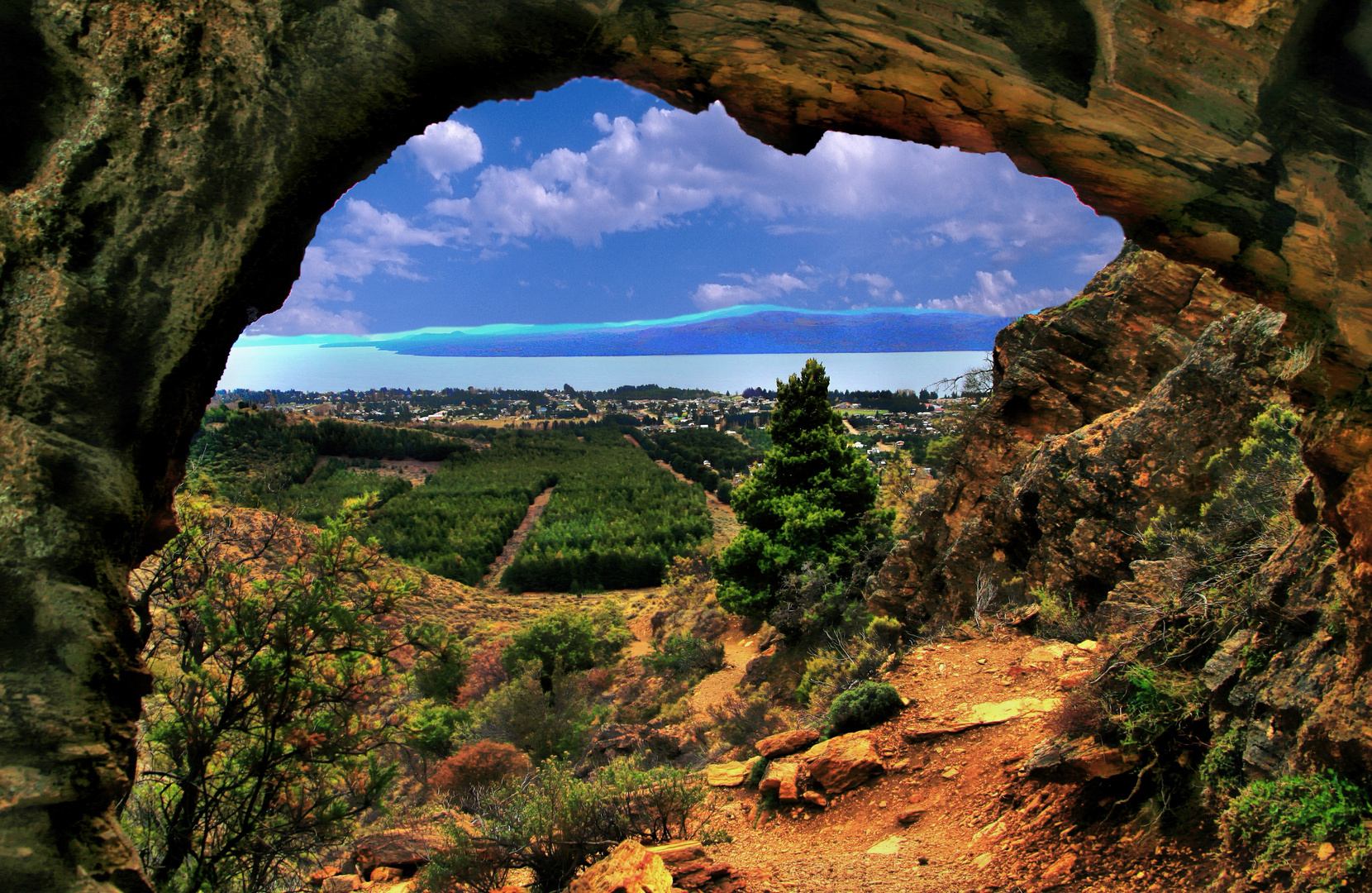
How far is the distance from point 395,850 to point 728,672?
11062 millimetres

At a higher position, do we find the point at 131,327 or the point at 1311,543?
the point at 131,327

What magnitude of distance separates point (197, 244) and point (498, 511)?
4241cm

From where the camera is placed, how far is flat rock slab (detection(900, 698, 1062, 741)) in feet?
23.2

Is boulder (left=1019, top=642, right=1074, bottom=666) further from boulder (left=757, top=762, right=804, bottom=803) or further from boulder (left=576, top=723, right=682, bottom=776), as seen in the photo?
boulder (left=576, top=723, right=682, bottom=776)

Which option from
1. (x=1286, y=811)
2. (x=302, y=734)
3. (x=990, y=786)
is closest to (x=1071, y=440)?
(x=990, y=786)

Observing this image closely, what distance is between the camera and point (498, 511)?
43969 millimetres

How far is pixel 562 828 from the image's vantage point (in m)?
6.32

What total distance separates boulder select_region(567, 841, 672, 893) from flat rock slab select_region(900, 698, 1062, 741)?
3.30 m

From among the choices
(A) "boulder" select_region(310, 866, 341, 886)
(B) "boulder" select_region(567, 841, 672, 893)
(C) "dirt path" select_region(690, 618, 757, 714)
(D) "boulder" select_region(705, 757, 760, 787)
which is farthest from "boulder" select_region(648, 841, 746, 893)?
(C) "dirt path" select_region(690, 618, 757, 714)

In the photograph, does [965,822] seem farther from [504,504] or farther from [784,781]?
[504,504]

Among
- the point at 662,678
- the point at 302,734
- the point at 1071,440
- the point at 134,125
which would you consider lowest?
the point at 662,678

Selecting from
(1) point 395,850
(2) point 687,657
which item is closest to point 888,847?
(1) point 395,850

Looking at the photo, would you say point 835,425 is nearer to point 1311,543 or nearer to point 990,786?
point 990,786

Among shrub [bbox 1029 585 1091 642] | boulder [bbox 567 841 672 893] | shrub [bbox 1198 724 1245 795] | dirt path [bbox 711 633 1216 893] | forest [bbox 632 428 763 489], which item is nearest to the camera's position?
shrub [bbox 1198 724 1245 795]
